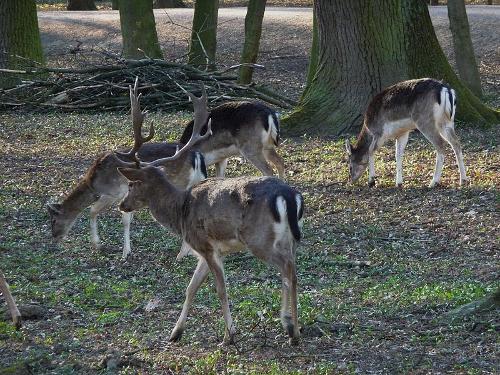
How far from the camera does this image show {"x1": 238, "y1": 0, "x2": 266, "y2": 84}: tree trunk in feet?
64.7

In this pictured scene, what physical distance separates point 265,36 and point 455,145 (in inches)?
683

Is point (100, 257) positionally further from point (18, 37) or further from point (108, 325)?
point (18, 37)

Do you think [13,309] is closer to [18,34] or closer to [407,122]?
[407,122]

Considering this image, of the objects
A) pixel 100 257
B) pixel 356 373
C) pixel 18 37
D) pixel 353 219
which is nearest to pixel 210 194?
pixel 356 373

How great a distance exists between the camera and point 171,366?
620cm

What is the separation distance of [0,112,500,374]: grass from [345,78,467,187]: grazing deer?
249mm

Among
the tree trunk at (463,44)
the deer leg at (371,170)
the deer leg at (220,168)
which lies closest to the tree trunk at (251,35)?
the tree trunk at (463,44)

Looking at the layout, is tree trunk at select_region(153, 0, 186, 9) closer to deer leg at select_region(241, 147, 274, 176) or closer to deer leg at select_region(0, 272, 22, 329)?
deer leg at select_region(241, 147, 274, 176)

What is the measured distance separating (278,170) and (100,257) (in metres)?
3.05

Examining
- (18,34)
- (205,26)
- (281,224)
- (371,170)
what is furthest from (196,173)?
(205,26)

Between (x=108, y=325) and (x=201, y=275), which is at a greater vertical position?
(x=201, y=275)

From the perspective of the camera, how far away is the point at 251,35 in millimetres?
19969

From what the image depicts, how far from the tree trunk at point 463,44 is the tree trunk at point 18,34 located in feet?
27.5

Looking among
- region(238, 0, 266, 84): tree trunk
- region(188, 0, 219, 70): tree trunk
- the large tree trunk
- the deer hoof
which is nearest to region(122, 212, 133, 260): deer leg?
the deer hoof
